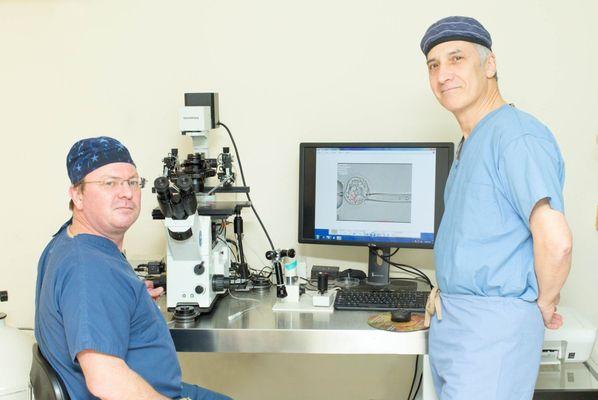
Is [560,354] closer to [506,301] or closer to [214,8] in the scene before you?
[506,301]

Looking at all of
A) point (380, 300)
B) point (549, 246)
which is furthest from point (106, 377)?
point (549, 246)

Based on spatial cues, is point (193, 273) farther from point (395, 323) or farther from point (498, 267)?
point (498, 267)

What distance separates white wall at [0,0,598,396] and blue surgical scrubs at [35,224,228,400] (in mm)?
1040

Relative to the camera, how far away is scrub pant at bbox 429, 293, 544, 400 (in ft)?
5.28

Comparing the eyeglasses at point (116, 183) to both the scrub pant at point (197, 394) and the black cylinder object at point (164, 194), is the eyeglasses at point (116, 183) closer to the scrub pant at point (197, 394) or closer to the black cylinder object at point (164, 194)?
the black cylinder object at point (164, 194)

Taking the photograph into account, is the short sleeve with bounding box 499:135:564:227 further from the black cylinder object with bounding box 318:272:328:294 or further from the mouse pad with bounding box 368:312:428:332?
the black cylinder object with bounding box 318:272:328:294

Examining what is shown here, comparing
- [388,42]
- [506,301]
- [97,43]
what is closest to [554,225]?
[506,301]

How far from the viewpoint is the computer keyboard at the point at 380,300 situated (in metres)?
2.08

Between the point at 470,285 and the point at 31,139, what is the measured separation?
6.38ft

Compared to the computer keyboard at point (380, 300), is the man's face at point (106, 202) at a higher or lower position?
higher

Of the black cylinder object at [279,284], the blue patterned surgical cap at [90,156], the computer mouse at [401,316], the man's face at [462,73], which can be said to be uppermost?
the man's face at [462,73]

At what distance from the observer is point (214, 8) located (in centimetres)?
260

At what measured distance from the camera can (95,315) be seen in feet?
4.82

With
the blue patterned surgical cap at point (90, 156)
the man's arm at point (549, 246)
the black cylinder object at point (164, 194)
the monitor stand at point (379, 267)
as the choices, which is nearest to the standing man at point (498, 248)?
the man's arm at point (549, 246)
